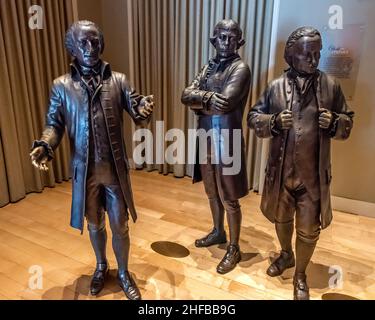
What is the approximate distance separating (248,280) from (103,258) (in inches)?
34.3

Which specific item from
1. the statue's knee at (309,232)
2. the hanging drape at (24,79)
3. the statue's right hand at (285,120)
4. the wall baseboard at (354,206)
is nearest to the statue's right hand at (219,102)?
the statue's right hand at (285,120)

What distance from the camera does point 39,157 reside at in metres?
1.54

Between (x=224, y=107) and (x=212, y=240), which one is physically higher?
(x=224, y=107)

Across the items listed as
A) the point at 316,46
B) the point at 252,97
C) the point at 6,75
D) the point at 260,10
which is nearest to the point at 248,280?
the point at 316,46

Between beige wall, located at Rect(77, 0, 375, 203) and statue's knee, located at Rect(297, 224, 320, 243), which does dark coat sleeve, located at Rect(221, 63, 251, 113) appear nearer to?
statue's knee, located at Rect(297, 224, 320, 243)

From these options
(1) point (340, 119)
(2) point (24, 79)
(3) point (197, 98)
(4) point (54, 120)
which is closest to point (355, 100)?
(1) point (340, 119)

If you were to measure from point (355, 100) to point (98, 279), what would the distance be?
232cm

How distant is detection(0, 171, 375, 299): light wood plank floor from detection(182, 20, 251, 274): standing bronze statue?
0.19 metres

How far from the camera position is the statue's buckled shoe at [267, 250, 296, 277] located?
7.02ft

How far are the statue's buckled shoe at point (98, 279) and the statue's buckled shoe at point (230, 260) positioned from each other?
2.26 feet

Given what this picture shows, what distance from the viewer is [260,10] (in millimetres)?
2971

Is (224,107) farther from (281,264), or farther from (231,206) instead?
(281,264)

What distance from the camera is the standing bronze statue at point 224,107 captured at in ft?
6.17

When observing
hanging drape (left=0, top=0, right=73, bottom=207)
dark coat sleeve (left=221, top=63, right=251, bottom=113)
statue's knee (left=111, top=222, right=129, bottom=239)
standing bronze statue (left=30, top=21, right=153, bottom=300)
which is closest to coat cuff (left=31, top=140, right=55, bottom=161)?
standing bronze statue (left=30, top=21, right=153, bottom=300)
